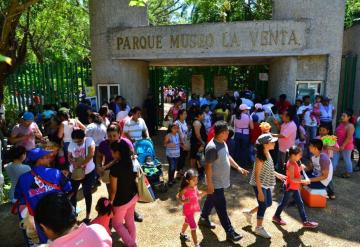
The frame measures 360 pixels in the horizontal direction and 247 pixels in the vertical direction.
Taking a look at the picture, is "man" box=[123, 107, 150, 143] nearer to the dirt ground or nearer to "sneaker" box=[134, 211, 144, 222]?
the dirt ground

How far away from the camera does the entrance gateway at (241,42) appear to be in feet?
28.7

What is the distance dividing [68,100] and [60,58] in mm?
10846

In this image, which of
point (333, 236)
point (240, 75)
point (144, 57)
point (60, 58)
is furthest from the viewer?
point (60, 58)

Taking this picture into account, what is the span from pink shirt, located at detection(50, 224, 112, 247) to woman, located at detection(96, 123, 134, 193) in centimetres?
259

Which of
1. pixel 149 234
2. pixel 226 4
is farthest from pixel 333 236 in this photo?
pixel 226 4

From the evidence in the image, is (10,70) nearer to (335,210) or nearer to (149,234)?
(149,234)

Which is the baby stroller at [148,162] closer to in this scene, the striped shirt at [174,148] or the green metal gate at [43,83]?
the striped shirt at [174,148]

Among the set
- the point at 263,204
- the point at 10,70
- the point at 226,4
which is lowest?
the point at 263,204

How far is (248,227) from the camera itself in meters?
4.93

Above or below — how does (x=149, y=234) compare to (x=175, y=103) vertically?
below

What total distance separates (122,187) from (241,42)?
6.38 meters

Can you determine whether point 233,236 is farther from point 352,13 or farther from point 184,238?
point 352,13

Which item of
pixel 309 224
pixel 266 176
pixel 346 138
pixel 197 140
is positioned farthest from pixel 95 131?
pixel 346 138

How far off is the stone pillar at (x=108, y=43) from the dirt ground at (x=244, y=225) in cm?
476
